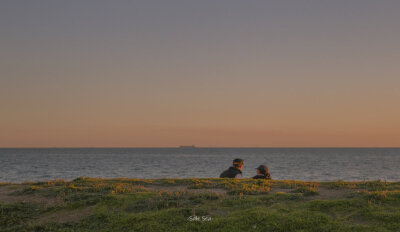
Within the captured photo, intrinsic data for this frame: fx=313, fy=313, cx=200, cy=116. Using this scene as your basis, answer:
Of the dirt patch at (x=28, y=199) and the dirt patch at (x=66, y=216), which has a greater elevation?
the dirt patch at (x=28, y=199)

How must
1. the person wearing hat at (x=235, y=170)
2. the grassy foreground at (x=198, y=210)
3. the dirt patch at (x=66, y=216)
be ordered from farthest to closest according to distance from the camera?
1. the person wearing hat at (x=235, y=170)
2. the dirt patch at (x=66, y=216)
3. the grassy foreground at (x=198, y=210)

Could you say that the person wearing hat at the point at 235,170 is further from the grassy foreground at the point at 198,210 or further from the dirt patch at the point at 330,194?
the dirt patch at the point at 330,194

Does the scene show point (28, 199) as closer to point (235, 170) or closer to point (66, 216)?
point (66, 216)

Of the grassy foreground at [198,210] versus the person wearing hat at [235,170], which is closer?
the grassy foreground at [198,210]

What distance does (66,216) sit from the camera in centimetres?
1079

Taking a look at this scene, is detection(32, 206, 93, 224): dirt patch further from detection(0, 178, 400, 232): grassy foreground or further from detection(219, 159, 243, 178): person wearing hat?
detection(219, 159, 243, 178): person wearing hat

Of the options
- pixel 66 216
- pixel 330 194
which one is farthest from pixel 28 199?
pixel 330 194

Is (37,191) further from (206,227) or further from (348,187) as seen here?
(348,187)

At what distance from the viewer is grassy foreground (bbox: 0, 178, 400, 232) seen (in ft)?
29.2

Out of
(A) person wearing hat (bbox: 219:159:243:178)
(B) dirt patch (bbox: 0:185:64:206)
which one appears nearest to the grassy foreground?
(B) dirt patch (bbox: 0:185:64:206)

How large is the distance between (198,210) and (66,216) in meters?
4.58

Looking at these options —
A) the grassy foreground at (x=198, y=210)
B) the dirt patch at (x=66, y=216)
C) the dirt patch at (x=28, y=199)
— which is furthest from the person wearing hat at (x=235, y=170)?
the dirt patch at (x=28, y=199)

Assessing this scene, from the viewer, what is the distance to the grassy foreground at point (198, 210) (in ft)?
29.2

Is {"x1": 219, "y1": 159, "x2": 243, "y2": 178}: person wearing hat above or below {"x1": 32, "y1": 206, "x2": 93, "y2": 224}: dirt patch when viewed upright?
above
